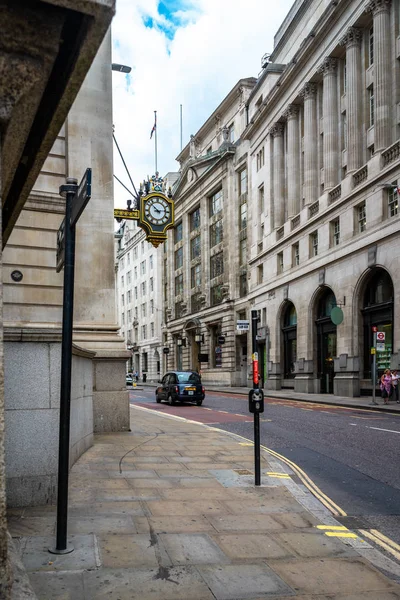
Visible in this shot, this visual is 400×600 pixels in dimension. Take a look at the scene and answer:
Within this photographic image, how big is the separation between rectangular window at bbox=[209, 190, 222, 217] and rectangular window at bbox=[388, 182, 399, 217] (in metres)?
30.4

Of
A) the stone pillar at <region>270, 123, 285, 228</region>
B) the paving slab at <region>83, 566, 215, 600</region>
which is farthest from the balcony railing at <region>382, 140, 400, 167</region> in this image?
the paving slab at <region>83, 566, 215, 600</region>

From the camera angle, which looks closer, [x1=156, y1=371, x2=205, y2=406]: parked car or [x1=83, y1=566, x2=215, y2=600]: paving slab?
[x1=83, y1=566, x2=215, y2=600]: paving slab

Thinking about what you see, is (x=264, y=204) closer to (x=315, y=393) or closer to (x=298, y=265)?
(x=298, y=265)

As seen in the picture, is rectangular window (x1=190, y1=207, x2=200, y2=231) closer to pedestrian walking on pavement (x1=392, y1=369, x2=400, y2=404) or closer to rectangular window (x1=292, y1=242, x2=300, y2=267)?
rectangular window (x1=292, y1=242, x2=300, y2=267)

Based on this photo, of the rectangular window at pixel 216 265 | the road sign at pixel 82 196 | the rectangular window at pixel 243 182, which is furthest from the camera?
the rectangular window at pixel 216 265

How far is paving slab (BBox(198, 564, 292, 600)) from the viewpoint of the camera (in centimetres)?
425

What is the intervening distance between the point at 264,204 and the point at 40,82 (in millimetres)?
46510

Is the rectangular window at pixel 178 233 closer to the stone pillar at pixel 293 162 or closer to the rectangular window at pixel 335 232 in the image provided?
the stone pillar at pixel 293 162

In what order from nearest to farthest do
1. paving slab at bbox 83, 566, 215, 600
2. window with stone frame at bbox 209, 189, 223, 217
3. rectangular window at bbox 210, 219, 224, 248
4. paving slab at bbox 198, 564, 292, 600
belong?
paving slab at bbox 83, 566, 215, 600 → paving slab at bbox 198, 564, 292, 600 → rectangular window at bbox 210, 219, 224, 248 → window with stone frame at bbox 209, 189, 223, 217

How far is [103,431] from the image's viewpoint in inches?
524

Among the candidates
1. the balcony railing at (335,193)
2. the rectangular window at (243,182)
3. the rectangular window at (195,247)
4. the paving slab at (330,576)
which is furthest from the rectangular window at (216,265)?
the paving slab at (330,576)

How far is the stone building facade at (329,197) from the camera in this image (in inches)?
1203

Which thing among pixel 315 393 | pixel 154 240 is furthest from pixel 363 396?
pixel 154 240

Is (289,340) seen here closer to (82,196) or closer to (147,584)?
(82,196)
